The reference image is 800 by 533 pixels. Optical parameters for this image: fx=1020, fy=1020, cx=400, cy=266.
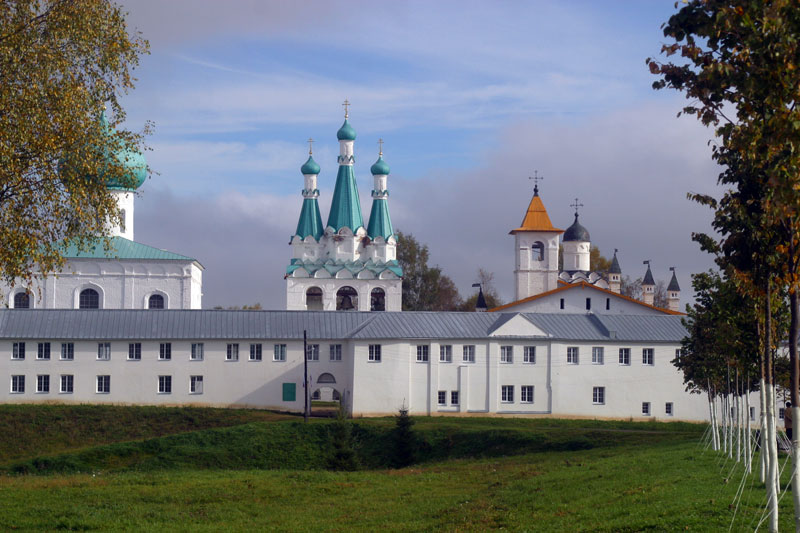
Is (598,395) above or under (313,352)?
under

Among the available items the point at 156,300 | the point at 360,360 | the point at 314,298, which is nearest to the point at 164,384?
the point at 360,360

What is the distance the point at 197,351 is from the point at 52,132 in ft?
107

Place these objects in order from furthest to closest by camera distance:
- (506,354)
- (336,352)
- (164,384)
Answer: (336,352) < (506,354) < (164,384)

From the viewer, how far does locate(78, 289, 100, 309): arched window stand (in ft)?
203

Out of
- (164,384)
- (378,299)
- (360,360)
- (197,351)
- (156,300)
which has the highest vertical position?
(378,299)

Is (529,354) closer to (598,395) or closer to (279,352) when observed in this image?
(598,395)

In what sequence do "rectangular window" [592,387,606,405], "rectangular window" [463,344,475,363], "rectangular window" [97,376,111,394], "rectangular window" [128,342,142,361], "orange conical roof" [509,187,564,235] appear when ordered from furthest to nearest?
"orange conical roof" [509,187,564,235] → "rectangular window" [463,344,475,363] → "rectangular window" [592,387,606,405] → "rectangular window" [128,342,142,361] → "rectangular window" [97,376,111,394]

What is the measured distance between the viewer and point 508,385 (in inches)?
1967

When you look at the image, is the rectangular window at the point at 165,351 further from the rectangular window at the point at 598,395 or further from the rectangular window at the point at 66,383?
the rectangular window at the point at 598,395

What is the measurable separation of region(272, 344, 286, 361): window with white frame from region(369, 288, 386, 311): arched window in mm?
27084

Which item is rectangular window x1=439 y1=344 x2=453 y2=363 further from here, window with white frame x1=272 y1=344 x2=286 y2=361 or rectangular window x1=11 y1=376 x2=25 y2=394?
rectangular window x1=11 y1=376 x2=25 y2=394

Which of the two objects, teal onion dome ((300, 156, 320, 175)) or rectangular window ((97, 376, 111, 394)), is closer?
rectangular window ((97, 376, 111, 394))

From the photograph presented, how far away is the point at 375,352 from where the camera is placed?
4916 cm

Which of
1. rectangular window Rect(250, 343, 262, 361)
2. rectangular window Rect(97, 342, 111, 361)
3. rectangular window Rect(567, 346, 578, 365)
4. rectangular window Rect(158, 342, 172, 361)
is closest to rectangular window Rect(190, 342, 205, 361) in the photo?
rectangular window Rect(158, 342, 172, 361)
